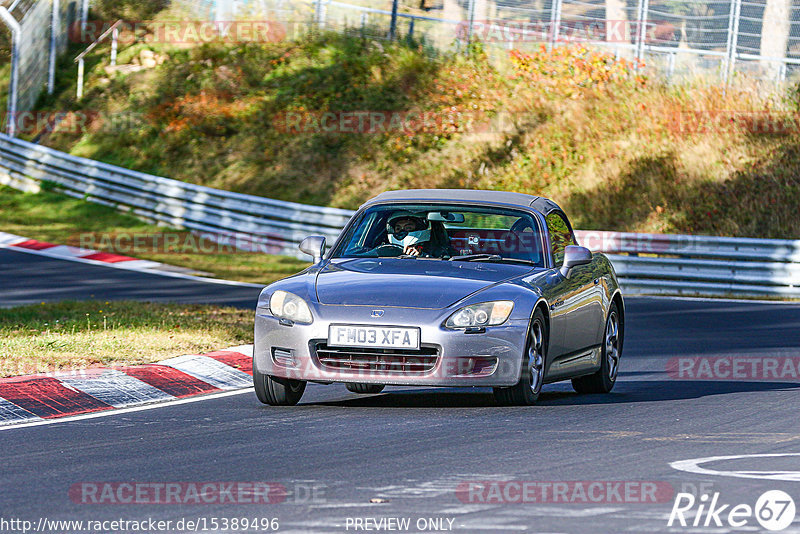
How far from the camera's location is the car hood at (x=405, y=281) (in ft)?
28.0

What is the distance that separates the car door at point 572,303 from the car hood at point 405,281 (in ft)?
1.17

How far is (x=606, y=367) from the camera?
10352 millimetres

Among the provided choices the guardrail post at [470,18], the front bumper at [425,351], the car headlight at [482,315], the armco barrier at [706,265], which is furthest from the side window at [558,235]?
the guardrail post at [470,18]

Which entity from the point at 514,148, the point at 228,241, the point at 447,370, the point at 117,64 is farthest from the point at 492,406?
the point at 117,64

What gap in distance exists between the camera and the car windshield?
970 cm

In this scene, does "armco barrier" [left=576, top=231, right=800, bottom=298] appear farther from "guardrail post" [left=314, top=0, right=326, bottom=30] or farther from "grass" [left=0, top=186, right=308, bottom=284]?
"guardrail post" [left=314, top=0, right=326, bottom=30]

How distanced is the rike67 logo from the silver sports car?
105 inches

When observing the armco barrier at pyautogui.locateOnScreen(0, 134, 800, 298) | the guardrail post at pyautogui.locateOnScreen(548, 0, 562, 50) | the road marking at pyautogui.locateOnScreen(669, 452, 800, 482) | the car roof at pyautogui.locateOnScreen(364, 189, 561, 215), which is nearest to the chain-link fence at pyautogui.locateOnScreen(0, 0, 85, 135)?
the armco barrier at pyautogui.locateOnScreen(0, 134, 800, 298)

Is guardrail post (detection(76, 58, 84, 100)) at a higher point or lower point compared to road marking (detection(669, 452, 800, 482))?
higher

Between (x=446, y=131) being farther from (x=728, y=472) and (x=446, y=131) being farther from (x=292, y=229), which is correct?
(x=728, y=472)

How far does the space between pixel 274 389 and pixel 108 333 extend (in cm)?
333

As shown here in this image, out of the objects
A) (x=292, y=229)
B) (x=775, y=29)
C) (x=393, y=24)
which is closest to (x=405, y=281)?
(x=292, y=229)

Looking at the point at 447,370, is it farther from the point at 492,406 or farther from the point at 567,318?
the point at 567,318

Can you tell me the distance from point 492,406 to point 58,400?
2.84m
